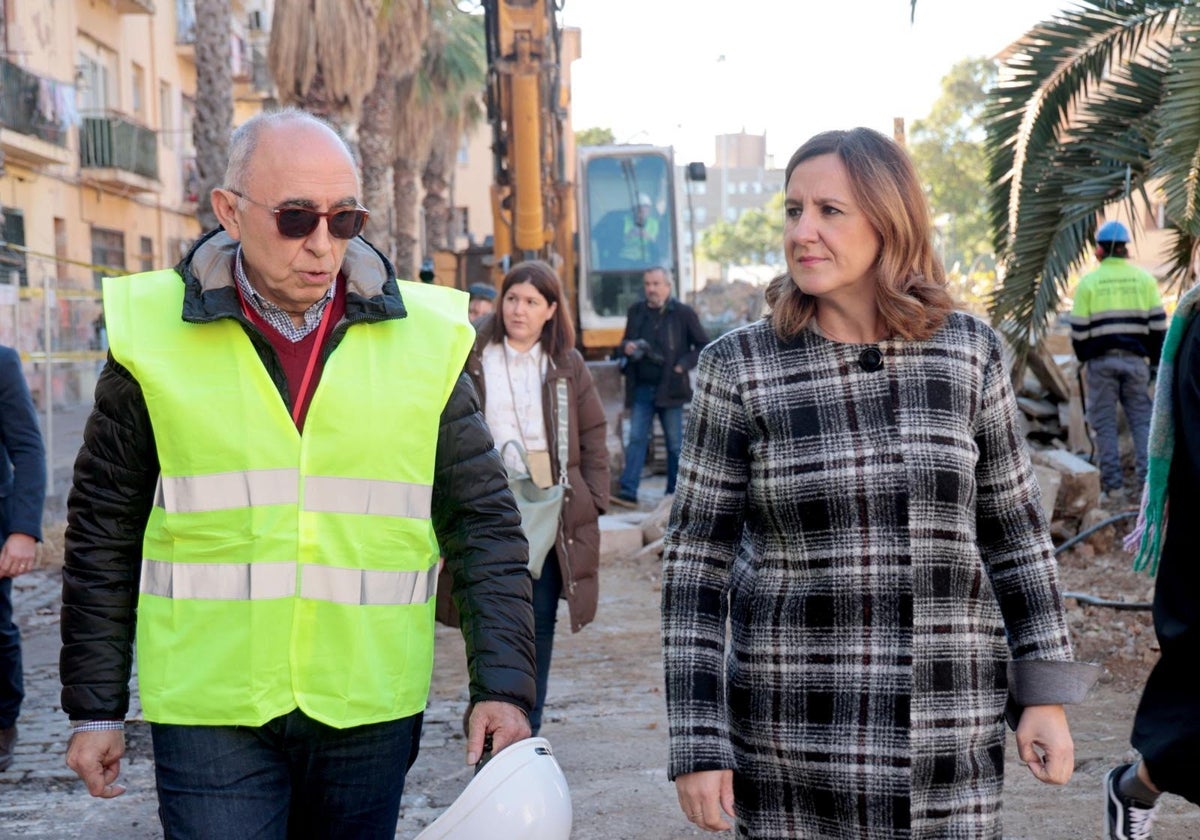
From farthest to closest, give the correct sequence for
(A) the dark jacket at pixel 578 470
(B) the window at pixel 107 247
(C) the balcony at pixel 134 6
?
(B) the window at pixel 107 247
(C) the balcony at pixel 134 6
(A) the dark jacket at pixel 578 470

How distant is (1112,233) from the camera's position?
1055 cm

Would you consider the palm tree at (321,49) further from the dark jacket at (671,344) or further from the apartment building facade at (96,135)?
the dark jacket at (671,344)

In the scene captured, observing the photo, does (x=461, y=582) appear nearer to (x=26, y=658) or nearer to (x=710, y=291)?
(x=26, y=658)

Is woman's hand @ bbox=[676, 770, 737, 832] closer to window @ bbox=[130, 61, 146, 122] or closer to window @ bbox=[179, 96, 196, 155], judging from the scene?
window @ bbox=[130, 61, 146, 122]

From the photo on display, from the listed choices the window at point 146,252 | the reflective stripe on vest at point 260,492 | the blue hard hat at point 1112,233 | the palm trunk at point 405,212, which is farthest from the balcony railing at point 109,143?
the reflective stripe on vest at point 260,492

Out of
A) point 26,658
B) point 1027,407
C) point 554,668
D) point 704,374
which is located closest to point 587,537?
point 554,668

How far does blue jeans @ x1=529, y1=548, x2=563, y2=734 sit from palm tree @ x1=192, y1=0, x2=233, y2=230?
14751mm

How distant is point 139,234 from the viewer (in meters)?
30.4

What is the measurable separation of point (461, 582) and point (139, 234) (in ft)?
96.3

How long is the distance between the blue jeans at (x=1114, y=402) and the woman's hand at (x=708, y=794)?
9123 mm

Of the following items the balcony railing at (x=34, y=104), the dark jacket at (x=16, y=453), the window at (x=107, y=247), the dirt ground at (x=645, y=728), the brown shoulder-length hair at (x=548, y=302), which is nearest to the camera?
the dirt ground at (x=645, y=728)

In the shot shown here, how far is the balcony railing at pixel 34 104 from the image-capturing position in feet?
72.0

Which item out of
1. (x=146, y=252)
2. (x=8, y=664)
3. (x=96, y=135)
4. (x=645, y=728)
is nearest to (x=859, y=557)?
(x=645, y=728)

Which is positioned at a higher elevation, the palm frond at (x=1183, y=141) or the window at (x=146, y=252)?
the window at (x=146, y=252)
